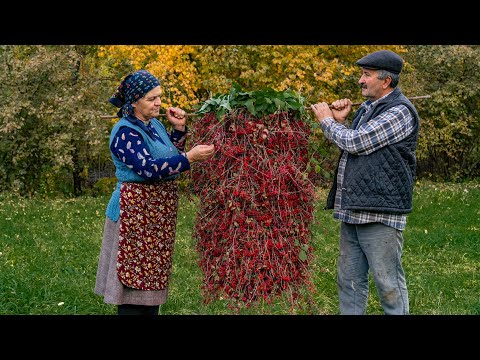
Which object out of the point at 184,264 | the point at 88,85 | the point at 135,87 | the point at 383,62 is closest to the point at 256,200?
the point at 135,87

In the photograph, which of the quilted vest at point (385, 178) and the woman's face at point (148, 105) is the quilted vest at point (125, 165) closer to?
the woman's face at point (148, 105)

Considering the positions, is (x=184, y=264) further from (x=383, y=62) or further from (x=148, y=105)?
(x=383, y=62)

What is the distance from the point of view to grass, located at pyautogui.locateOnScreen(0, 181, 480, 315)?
5379 mm

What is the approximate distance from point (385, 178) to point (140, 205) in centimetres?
150

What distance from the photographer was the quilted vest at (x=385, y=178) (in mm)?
4047

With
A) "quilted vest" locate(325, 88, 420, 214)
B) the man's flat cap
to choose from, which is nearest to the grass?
"quilted vest" locate(325, 88, 420, 214)

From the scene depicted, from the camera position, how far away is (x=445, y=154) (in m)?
16.5

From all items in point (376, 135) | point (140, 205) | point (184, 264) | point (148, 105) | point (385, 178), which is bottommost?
point (184, 264)

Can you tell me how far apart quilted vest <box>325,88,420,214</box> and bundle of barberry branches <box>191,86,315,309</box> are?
32 centimetres

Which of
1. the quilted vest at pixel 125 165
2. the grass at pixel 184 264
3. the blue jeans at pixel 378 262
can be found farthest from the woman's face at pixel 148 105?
the blue jeans at pixel 378 262

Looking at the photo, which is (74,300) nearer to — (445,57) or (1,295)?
(1,295)

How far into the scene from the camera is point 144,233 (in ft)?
13.2

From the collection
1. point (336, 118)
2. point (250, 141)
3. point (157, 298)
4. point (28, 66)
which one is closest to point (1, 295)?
point (157, 298)

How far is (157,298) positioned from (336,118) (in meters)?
1.65
